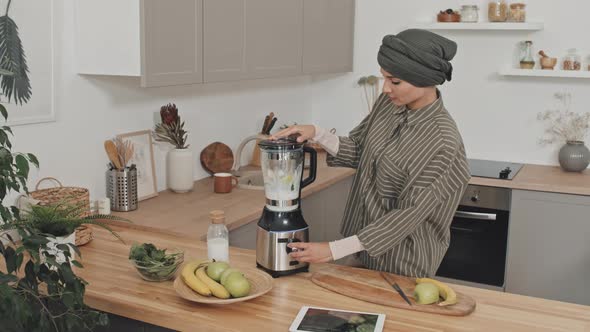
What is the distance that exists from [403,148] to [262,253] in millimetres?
578

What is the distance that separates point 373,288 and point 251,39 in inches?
65.4

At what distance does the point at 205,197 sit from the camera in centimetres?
328

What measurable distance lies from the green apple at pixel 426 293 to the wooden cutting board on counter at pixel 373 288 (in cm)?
1

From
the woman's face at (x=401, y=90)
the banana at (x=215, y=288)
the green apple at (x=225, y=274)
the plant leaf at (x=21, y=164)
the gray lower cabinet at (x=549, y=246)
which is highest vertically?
the woman's face at (x=401, y=90)

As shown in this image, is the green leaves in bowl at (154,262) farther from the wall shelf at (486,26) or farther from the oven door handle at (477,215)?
the wall shelf at (486,26)

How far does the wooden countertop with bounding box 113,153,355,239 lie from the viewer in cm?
274

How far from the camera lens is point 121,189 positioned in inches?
116

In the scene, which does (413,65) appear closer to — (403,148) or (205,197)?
(403,148)

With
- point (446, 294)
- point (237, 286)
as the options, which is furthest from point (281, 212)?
point (446, 294)

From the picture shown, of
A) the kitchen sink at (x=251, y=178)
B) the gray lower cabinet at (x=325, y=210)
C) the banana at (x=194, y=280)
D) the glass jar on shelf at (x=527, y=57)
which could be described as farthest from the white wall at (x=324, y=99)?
the banana at (x=194, y=280)

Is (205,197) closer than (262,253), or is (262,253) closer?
(262,253)

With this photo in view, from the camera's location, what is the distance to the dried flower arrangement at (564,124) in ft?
13.6

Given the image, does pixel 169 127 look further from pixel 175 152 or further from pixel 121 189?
pixel 121 189

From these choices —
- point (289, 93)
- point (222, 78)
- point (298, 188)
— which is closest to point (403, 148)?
point (298, 188)
